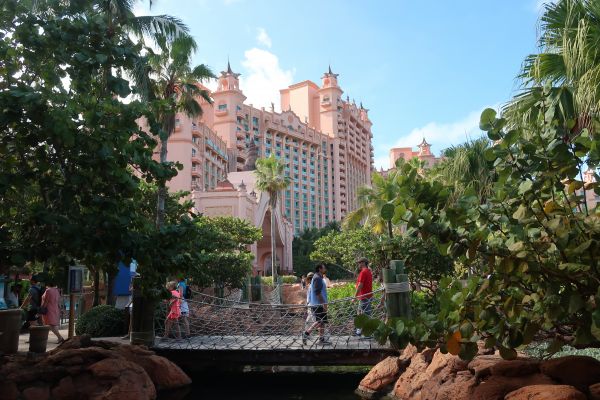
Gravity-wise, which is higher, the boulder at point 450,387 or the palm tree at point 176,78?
the palm tree at point 176,78

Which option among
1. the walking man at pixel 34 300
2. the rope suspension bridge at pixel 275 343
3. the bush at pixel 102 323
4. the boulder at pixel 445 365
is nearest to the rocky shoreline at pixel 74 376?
the rope suspension bridge at pixel 275 343

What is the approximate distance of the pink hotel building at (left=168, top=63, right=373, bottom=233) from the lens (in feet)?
201

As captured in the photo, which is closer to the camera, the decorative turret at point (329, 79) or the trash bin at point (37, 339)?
the trash bin at point (37, 339)

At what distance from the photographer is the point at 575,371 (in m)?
4.70

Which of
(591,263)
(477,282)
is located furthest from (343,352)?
(591,263)

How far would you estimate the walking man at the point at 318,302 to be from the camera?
8320 millimetres

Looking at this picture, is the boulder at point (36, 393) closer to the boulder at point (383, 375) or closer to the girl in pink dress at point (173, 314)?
the girl in pink dress at point (173, 314)

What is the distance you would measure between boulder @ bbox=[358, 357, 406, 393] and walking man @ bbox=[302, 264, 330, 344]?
1.07 metres

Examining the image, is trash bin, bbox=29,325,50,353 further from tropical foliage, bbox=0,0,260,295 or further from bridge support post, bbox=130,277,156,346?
tropical foliage, bbox=0,0,260,295

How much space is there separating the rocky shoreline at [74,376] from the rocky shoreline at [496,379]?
3486mm

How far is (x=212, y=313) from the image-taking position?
1022 cm

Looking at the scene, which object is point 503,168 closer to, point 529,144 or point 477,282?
point 529,144

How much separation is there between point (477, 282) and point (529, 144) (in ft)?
3.41

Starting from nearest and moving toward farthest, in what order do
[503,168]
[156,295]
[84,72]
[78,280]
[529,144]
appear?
[529,144]
[503,168]
[84,72]
[156,295]
[78,280]
